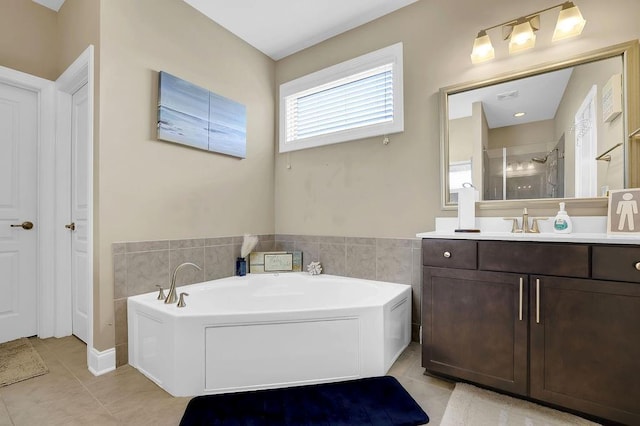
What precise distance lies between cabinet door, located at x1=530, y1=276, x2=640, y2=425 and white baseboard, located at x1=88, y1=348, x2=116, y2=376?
2.49 m

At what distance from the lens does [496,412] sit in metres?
1.54

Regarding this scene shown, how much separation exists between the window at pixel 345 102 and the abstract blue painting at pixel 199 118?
1.81 feet

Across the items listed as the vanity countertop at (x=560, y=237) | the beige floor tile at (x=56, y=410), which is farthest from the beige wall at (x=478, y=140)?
the beige floor tile at (x=56, y=410)

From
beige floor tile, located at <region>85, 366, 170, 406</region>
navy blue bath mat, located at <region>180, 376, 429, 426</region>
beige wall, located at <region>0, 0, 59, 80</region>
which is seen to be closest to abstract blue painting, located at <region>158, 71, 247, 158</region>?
beige wall, located at <region>0, 0, 59, 80</region>

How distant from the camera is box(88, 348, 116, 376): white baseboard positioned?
1933mm

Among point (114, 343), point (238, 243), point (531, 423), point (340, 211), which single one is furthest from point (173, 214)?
point (531, 423)

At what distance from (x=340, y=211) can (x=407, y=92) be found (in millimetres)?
1171

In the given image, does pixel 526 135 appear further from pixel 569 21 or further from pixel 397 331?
pixel 397 331

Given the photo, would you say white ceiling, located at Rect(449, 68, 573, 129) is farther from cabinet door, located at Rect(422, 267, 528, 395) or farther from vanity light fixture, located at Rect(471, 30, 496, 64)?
cabinet door, located at Rect(422, 267, 528, 395)

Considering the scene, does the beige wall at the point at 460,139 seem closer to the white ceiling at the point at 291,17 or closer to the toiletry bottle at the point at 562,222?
the toiletry bottle at the point at 562,222

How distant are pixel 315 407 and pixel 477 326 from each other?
3.22 ft

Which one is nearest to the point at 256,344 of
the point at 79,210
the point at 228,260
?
the point at 228,260

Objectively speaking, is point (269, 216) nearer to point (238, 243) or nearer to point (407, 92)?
point (238, 243)

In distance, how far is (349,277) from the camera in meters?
2.75
